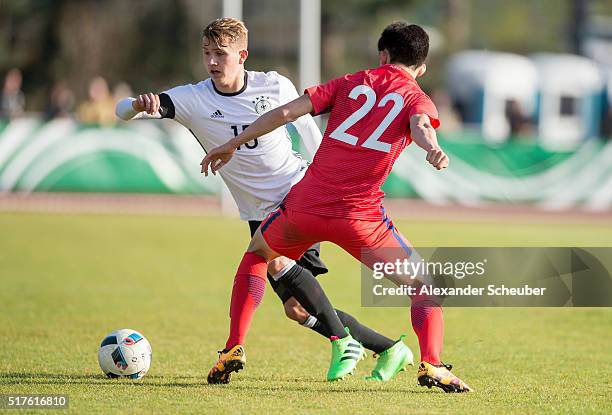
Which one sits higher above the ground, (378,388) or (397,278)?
(397,278)

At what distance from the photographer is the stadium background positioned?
7141 mm

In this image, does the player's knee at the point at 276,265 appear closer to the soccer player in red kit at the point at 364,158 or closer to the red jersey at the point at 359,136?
the soccer player in red kit at the point at 364,158

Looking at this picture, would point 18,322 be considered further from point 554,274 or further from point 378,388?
point 554,274

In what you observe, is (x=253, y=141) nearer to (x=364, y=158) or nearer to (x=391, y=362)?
(x=364, y=158)

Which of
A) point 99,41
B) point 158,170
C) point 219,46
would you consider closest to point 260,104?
point 219,46

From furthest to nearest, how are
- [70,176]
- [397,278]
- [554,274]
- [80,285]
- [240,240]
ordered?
[70,176] < [240,240] < [80,285] < [554,274] < [397,278]

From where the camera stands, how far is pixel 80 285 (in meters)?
12.1

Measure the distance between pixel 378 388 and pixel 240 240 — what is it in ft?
33.0

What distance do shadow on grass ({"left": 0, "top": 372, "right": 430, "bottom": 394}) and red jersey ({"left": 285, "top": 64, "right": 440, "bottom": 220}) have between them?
1.15m

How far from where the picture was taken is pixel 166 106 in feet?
23.3

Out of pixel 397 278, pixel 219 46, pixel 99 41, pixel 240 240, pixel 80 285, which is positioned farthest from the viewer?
pixel 99 41

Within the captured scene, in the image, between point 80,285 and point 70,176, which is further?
point 70,176

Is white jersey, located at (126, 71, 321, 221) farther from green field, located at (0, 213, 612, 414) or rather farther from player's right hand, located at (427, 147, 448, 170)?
player's right hand, located at (427, 147, 448, 170)

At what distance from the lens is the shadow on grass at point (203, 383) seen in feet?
22.2
